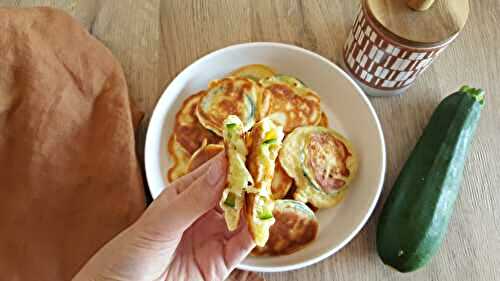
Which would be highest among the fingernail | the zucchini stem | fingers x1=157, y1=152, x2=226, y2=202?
the fingernail

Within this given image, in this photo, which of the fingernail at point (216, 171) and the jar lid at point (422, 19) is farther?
the jar lid at point (422, 19)

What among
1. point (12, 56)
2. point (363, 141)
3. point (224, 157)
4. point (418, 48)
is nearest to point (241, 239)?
point (224, 157)

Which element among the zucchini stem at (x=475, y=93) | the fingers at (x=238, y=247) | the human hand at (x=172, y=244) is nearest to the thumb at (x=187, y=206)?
the human hand at (x=172, y=244)

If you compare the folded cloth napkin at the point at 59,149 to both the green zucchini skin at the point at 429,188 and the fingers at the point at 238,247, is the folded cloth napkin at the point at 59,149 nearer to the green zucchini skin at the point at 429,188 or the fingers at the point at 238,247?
the fingers at the point at 238,247

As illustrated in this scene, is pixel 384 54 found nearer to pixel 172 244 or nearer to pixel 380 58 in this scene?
pixel 380 58

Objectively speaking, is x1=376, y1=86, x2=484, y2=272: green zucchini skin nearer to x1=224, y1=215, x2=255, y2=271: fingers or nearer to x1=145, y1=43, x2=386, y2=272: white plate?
x1=145, y1=43, x2=386, y2=272: white plate

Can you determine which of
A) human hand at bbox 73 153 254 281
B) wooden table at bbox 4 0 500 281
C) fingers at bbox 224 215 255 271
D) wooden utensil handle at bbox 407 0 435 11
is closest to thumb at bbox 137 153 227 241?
human hand at bbox 73 153 254 281

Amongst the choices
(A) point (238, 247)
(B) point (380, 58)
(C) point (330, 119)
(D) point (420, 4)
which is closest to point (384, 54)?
(B) point (380, 58)
